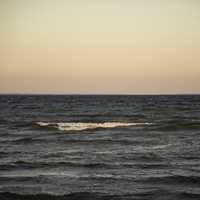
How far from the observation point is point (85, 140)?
26000 millimetres

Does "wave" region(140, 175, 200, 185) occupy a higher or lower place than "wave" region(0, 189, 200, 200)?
higher

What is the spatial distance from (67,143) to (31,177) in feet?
33.3

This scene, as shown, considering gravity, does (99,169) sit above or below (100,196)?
above

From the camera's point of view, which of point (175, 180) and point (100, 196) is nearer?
point (100, 196)

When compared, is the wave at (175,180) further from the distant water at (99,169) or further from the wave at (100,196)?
the wave at (100,196)

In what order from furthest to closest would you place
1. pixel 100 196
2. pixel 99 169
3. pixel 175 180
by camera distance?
pixel 99 169, pixel 175 180, pixel 100 196

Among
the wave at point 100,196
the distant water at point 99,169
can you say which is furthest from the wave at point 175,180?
the wave at point 100,196

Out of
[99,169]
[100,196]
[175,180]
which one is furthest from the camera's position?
[99,169]

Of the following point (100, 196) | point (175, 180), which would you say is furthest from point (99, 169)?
point (100, 196)

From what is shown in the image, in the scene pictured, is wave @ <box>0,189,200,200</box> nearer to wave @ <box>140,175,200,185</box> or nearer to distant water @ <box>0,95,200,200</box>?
distant water @ <box>0,95,200,200</box>

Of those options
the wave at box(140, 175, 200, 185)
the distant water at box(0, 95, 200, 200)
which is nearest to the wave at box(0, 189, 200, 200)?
the distant water at box(0, 95, 200, 200)

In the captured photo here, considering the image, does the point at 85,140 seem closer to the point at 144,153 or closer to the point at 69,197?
the point at 144,153

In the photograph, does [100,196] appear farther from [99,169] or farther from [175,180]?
[99,169]

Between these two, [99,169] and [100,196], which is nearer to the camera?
[100,196]
